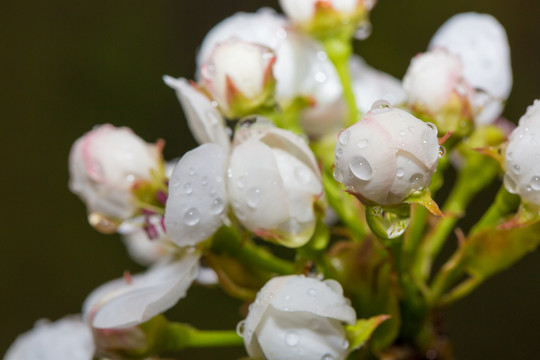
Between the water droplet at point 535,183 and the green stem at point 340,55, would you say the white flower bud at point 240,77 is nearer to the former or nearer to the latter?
the green stem at point 340,55

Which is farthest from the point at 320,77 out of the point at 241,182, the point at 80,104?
the point at 80,104

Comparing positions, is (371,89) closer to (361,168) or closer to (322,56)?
(322,56)

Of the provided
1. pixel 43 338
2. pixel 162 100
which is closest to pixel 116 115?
pixel 162 100

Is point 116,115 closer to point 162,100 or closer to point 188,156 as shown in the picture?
point 162,100

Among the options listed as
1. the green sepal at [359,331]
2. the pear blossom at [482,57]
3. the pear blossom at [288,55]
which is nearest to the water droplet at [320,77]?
the pear blossom at [288,55]

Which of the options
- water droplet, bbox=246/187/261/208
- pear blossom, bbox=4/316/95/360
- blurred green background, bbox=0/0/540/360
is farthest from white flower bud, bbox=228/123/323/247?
blurred green background, bbox=0/0/540/360
